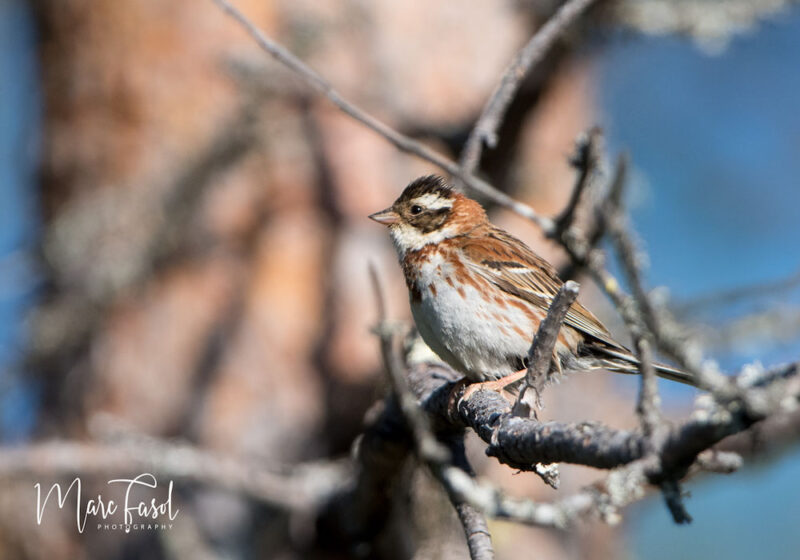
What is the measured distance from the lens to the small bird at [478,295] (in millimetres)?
3439

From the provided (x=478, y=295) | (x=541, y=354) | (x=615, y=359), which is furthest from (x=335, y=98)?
(x=615, y=359)

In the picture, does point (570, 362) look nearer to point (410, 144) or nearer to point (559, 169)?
point (410, 144)

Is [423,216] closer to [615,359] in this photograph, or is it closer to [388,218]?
[388,218]

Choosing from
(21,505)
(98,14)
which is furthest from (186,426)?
(98,14)

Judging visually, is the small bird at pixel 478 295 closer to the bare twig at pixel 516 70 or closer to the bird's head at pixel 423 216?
the bird's head at pixel 423 216

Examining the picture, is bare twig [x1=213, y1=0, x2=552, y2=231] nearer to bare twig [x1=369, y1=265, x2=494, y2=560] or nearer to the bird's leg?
the bird's leg

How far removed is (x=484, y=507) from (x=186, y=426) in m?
4.24

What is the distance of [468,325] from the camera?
3.45 m

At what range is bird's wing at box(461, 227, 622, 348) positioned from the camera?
12.3ft

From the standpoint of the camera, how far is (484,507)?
1.55 metres

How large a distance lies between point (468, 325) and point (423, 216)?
0.77m

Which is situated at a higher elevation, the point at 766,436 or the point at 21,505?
the point at 766,436

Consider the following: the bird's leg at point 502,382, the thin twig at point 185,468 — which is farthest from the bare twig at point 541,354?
the thin twig at point 185,468

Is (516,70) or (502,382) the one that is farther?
(516,70)
